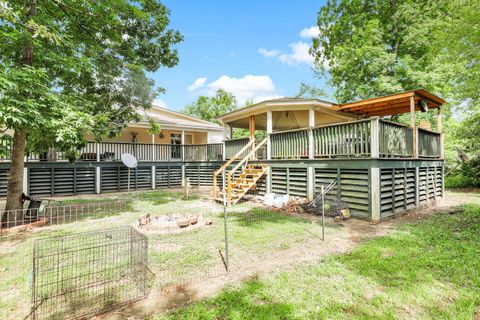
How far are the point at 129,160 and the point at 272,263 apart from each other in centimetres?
1011

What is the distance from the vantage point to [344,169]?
6.82m

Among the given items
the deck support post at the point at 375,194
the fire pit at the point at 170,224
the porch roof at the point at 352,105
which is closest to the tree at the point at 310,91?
the porch roof at the point at 352,105

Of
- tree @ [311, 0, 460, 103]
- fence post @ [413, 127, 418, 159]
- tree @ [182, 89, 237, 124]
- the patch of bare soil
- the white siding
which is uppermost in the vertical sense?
tree @ [182, 89, 237, 124]

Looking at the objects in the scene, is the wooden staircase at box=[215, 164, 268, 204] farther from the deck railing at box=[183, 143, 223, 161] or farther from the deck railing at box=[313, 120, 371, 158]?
the deck railing at box=[183, 143, 223, 161]

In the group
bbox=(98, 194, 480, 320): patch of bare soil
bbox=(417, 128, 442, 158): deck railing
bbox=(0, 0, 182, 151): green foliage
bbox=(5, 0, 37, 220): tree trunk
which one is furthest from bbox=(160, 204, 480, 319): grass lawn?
bbox=(5, 0, 37, 220): tree trunk

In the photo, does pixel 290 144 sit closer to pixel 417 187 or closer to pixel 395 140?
pixel 395 140

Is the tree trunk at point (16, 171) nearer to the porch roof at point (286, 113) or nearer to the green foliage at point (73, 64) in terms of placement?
the green foliage at point (73, 64)

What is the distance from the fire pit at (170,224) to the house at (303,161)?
237 centimetres

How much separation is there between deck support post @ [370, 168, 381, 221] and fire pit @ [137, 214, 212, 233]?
4.20 metres

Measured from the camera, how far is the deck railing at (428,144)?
8062 mm

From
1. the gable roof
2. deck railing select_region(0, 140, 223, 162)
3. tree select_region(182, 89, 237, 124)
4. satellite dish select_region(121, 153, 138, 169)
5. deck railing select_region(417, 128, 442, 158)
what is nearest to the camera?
deck railing select_region(417, 128, 442, 158)

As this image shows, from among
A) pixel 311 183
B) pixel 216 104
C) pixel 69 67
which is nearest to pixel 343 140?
pixel 311 183

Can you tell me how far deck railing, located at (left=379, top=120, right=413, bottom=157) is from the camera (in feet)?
20.9

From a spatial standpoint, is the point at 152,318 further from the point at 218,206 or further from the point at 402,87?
the point at 402,87
